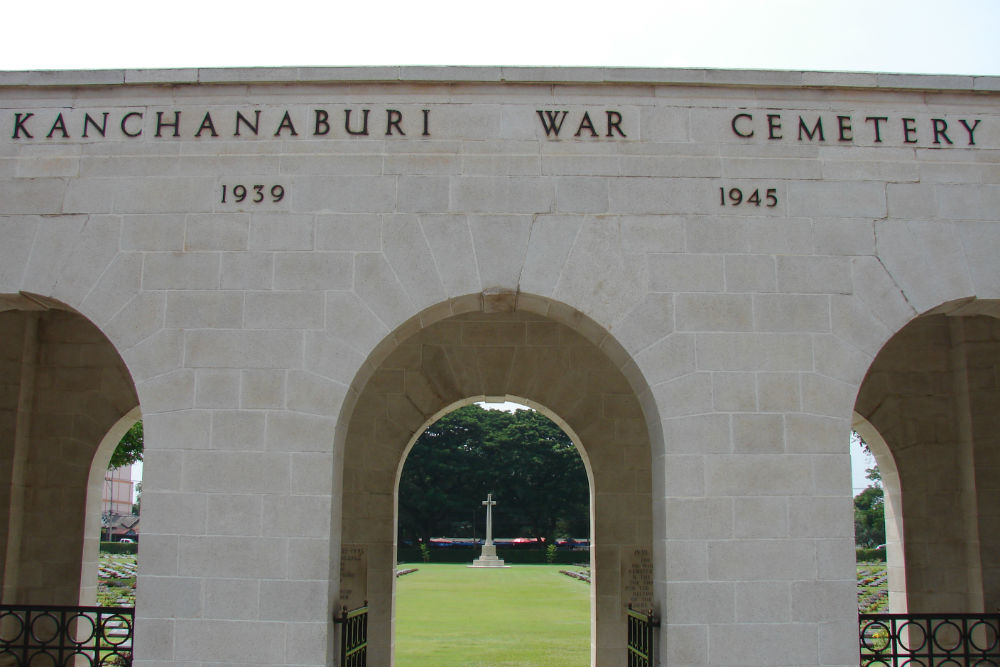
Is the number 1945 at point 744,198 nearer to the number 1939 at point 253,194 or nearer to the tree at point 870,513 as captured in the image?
the number 1939 at point 253,194

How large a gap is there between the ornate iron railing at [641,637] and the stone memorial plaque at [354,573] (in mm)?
3667

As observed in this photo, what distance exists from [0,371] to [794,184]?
395 inches

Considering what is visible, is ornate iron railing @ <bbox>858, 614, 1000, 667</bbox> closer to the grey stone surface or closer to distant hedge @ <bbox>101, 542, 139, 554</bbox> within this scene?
the grey stone surface

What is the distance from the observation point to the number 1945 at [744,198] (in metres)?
8.90

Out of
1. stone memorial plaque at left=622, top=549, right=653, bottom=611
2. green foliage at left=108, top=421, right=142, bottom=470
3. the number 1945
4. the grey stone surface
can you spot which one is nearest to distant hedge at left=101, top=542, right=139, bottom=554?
green foliage at left=108, top=421, right=142, bottom=470

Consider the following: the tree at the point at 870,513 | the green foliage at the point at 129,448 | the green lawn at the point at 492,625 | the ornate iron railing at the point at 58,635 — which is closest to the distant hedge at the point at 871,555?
the tree at the point at 870,513

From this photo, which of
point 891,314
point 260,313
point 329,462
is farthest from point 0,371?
point 891,314

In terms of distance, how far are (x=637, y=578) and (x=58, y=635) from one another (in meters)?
7.14

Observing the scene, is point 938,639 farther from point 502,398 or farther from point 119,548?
point 119,548

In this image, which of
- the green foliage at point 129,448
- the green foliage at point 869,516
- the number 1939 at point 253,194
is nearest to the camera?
the number 1939 at point 253,194

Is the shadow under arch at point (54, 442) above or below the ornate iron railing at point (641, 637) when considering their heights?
above

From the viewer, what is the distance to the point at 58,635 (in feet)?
34.9

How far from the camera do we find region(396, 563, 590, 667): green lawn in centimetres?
1517

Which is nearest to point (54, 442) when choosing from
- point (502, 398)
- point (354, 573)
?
point (354, 573)
